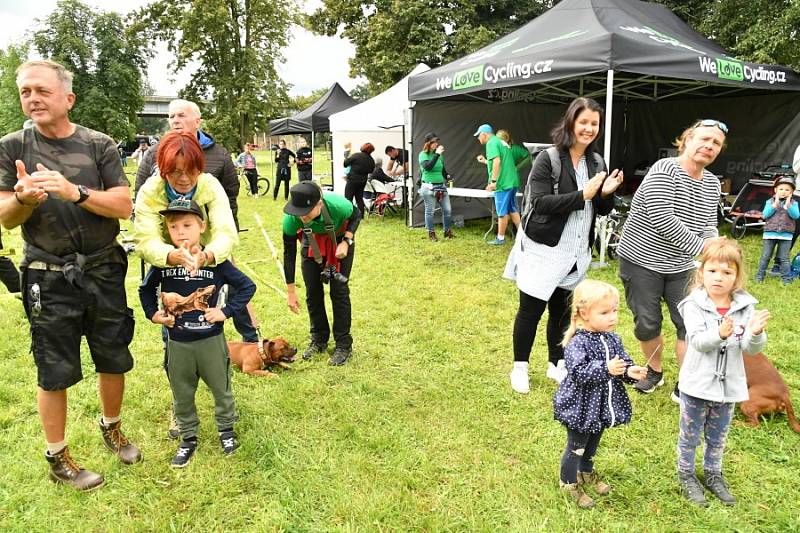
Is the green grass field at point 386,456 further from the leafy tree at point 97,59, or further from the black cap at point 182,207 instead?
the leafy tree at point 97,59

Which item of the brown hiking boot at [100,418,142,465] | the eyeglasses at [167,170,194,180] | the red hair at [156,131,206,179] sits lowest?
the brown hiking boot at [100,418,142,465]

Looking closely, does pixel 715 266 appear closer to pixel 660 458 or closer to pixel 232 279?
pixel 660 458

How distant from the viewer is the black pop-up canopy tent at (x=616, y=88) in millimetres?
6512

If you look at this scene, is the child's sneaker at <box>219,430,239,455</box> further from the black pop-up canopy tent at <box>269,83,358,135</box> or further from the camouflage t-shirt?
the black pop-up canopy tent at <box>269,83,358,135</box>

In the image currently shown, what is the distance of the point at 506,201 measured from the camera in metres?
8.31

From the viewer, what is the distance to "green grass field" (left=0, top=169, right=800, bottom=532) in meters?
2.47

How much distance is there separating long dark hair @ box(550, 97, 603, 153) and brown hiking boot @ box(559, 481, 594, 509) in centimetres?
187

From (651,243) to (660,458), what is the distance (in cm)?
120

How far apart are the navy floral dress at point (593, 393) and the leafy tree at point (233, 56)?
3047 centimetres

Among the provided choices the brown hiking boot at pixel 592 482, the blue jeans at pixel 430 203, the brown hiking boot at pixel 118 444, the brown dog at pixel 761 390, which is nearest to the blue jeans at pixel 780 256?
the brown dog at pixel 761 390

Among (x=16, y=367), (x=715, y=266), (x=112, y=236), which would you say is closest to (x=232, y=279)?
(x=112, y=236)

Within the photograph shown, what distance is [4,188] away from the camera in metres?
2.33

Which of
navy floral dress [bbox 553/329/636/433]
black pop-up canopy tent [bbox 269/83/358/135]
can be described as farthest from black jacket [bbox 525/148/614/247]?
black pop-up canopy tent [bbox 269/83/358/135]

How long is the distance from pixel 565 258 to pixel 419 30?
20.8 m
